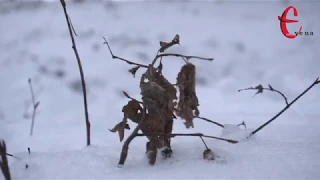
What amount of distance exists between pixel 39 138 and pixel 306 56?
84.4 inches

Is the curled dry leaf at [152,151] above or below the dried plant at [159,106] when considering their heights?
below

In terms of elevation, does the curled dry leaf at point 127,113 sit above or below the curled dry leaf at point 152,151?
above

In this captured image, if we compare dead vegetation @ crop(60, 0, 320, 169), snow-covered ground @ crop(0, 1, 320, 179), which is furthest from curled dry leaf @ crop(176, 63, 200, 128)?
snow-covered ground @ crop(0, 1, 320, 179)

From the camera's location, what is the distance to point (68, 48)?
3076 millimetres

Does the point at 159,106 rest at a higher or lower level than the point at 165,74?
higher

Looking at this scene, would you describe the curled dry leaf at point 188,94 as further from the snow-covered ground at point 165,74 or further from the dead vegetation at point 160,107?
the snow-covered ground at point 165,74

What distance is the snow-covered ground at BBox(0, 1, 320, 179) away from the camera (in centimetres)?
75

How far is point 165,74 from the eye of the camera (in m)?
2.72

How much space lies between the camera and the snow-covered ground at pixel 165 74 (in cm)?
75

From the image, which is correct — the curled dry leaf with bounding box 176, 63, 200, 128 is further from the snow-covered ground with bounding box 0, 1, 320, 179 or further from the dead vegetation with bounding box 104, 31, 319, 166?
the snow-covered ground with bounding box 0, 1, 320, 179

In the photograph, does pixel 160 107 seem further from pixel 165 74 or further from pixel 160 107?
pixel 165 74

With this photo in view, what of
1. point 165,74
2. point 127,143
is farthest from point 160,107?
point 165,74

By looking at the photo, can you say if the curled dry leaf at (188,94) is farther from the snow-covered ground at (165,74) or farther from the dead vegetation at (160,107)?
the snow-covered ground at (165,74)

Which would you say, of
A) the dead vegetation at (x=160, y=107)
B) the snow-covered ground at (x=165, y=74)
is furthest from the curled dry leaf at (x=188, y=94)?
the snow-covered ground at (x=165, y=74)
